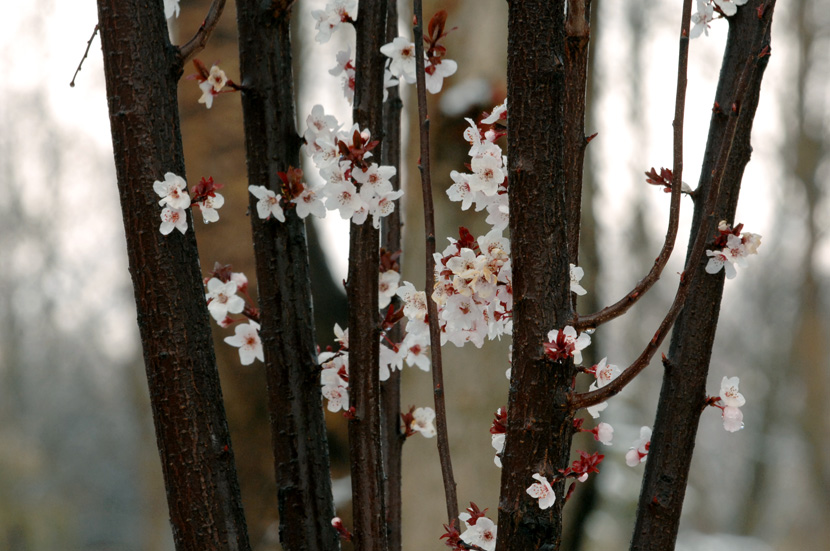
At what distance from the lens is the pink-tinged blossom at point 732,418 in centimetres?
80

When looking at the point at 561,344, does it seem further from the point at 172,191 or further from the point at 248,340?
the point at 248,340

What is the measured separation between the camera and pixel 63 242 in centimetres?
616

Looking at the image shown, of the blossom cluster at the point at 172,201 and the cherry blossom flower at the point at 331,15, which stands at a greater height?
the cherry blossom flower at the point at 331,15

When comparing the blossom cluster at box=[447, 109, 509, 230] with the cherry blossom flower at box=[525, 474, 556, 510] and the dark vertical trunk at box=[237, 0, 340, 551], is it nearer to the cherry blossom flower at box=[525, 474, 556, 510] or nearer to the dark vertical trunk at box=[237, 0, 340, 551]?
the dark vertical trunk at box=[237, 0, 340, 551]

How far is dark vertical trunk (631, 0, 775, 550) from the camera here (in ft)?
2.51

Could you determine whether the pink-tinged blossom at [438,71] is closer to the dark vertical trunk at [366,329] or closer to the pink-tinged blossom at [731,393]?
the dark vertical trunk at [366,329]

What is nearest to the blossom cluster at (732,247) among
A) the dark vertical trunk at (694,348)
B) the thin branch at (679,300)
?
the dark vertical trunk at (694,348)

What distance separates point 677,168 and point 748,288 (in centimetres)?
805

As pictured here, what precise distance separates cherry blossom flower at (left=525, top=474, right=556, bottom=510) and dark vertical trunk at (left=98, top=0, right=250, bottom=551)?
312mm

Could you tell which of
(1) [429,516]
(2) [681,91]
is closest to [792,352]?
(1) [429,516]

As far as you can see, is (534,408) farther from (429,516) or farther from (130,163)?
(429,516)

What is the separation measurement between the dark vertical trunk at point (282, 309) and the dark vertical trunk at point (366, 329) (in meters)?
0.07

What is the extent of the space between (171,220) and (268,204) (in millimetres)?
98

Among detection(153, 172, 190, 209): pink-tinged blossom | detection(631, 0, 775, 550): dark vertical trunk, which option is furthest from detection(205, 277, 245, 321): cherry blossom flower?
detection(631, 0, 775, 550): dark vertical trunk
